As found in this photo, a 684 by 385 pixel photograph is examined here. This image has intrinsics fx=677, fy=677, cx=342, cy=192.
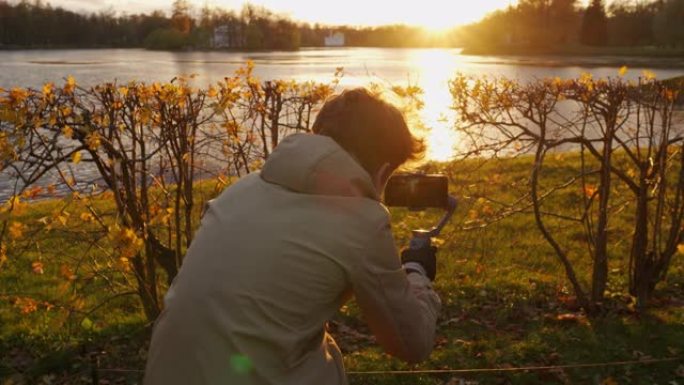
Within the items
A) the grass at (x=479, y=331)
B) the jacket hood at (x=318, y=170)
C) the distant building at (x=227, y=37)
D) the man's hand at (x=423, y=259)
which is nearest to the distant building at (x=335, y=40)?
the distant building at (x=227, y=37)

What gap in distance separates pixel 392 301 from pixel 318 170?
40 cm

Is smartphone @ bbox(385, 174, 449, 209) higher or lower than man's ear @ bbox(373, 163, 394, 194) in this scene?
lower

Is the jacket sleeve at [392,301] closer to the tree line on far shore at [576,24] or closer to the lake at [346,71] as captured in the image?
the lake at [346,71]

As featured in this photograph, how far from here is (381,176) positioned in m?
1.86

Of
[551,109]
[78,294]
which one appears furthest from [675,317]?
[78,294]

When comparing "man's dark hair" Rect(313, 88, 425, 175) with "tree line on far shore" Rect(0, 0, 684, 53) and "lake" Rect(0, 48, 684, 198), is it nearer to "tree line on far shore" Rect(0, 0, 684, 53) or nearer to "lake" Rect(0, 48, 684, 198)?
"lake" Rect(0, 48, 684, 198)

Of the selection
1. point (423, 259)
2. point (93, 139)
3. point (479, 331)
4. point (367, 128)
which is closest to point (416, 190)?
point (423, 259)

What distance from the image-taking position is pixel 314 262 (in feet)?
5.24

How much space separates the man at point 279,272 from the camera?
159 centimetres

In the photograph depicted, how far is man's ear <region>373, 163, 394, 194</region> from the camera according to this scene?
184 centimetres

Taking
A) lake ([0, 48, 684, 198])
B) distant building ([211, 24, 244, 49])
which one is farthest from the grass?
distant building ([211, 24, 244, 49])

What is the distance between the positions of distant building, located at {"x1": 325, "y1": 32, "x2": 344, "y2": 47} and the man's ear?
128 meters

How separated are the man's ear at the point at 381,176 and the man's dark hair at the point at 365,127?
12 mm

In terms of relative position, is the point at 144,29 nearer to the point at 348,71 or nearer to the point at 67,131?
the point at 348,71
